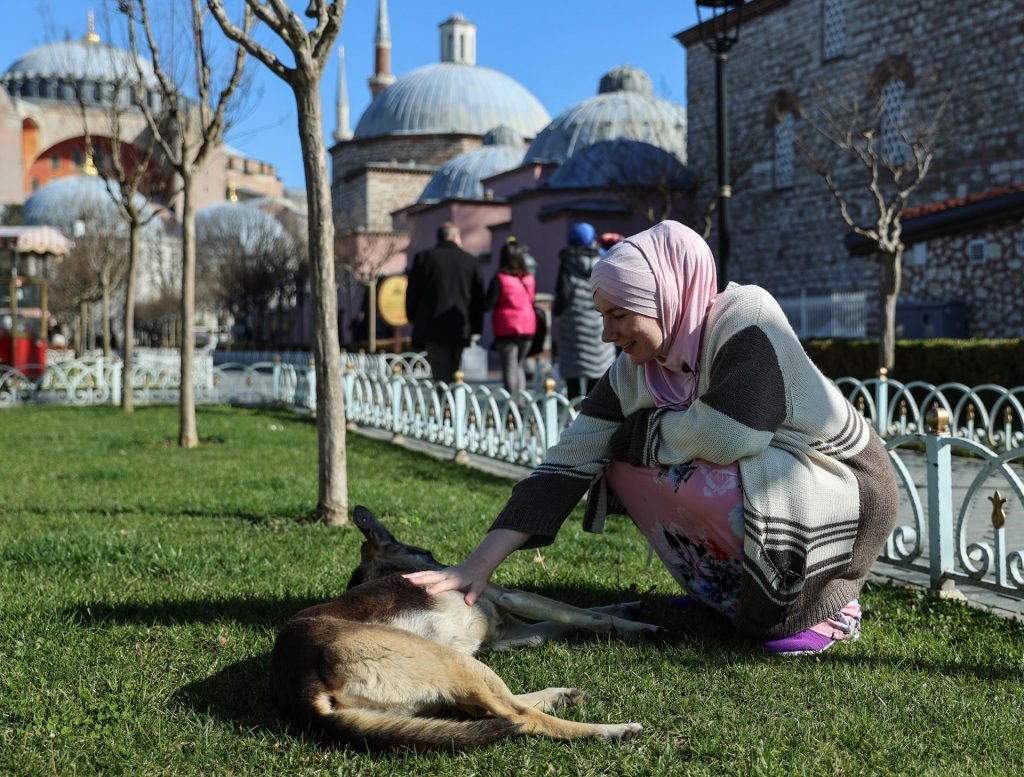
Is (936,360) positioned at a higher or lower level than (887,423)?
higher

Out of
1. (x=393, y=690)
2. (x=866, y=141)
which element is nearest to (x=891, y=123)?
(x=866, y=141)

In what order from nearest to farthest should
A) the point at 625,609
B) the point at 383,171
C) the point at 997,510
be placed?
the point at 625,609
the point at 997,510
the point at 383,171

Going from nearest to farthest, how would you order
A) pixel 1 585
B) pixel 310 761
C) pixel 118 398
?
pixel 310 761 < pixel 1 585 < pixel 118 398

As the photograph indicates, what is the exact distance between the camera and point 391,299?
113 feet

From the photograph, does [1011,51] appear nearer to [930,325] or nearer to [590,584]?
[930,325]

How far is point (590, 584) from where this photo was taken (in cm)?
434

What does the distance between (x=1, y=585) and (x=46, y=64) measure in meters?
83.6

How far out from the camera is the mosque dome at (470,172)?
4334cm

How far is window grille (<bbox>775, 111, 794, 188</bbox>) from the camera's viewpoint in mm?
27750

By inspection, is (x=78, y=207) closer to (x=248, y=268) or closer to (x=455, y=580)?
(x=248, y=268)

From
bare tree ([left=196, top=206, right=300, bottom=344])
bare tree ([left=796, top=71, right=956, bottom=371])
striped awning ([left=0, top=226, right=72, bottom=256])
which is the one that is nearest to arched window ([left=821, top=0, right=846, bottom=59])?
bare tree ([left=796, top=71, right=956, bottom=371])

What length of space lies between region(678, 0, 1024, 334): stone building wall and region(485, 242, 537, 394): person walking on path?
37.2 feet

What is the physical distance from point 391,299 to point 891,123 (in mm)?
16503

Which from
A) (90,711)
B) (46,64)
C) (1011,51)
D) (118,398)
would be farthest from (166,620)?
(46,64)
